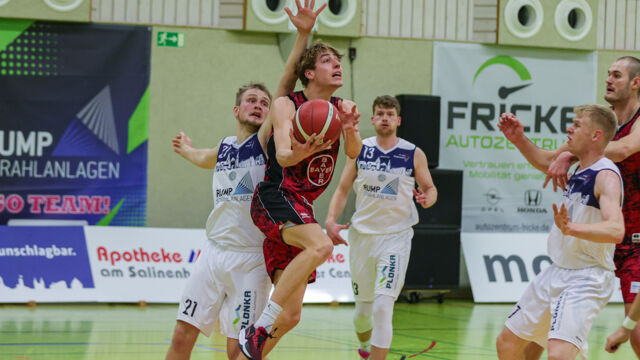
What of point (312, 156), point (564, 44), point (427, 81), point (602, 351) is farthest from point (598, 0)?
point (312, 156)

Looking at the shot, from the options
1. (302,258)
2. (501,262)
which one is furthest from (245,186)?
(501,262)

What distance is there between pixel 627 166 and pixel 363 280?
241 cm

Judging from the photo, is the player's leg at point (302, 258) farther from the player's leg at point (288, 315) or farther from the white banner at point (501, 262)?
the white banner at point (501, 262)

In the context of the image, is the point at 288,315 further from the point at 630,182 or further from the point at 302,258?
the point at 630,182

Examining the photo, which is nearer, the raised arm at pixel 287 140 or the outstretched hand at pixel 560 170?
the raised arm at pixel 287 140

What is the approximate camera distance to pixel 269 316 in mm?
5008

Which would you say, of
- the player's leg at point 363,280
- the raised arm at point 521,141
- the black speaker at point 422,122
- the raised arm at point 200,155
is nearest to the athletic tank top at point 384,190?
the player's leg at point 363,280

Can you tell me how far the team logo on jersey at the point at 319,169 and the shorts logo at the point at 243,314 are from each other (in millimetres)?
840

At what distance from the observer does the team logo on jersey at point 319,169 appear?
17.0 ft

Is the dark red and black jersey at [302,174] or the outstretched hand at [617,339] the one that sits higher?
the dark red and black jersey at [302,174]

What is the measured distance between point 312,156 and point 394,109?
2414 millimetres

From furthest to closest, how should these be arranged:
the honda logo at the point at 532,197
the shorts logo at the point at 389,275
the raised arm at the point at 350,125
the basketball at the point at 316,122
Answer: the honda logo at the point at 532,197, the shorts logo at the point at 389,275, the raised arm at the point at 350,125, the basketball at the point at 316,122

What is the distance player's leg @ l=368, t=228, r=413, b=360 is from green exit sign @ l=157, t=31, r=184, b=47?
6.46m

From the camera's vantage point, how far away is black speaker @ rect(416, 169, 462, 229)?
12.7 metres
